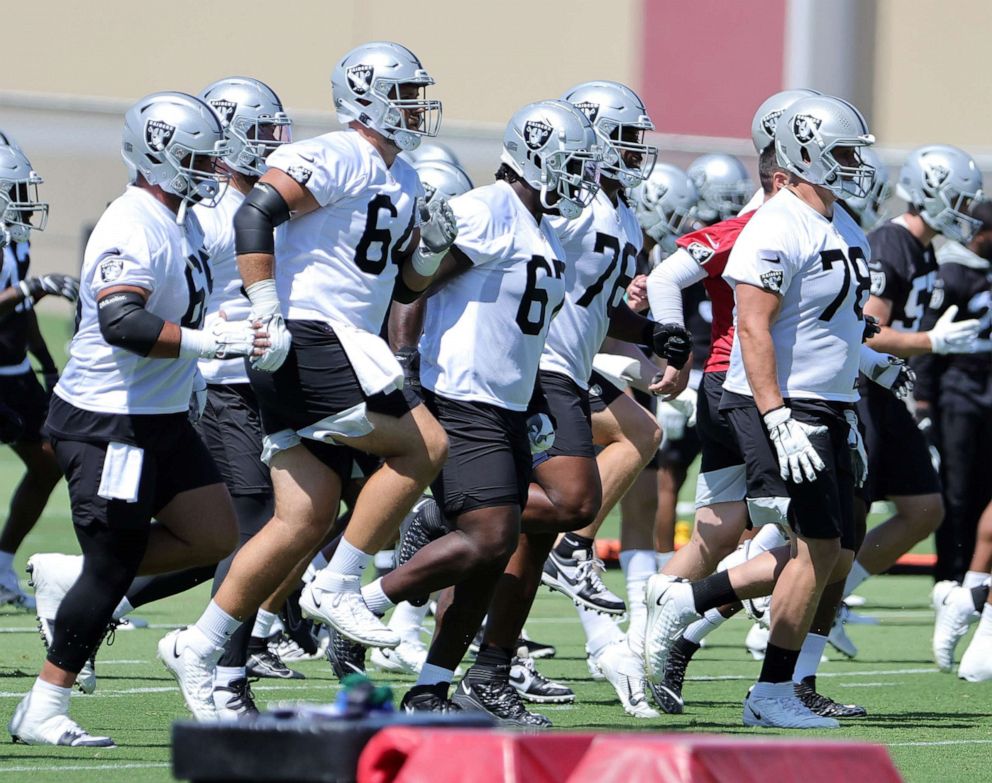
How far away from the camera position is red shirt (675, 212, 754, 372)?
776 centimetres

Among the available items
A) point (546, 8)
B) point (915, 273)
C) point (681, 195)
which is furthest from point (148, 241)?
point (546, 8)

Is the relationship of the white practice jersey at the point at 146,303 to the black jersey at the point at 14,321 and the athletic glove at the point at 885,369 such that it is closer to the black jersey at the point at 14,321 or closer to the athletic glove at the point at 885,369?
the athletic glove at the point at 885,369

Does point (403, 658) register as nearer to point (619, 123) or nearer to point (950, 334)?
point (619, 123)

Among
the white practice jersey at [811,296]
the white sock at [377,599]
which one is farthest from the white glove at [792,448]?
the white sock at [377,599]

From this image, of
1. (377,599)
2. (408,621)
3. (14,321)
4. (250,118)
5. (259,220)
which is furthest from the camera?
(14,321)

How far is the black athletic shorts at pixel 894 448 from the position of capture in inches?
350

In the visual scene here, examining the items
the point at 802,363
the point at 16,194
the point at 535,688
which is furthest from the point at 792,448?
the point at 16,194

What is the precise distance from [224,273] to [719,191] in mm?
4105

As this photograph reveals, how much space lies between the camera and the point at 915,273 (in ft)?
29.7

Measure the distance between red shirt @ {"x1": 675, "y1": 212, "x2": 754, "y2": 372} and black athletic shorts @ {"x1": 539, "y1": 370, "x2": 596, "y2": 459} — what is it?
751mm

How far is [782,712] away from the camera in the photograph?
691 cm

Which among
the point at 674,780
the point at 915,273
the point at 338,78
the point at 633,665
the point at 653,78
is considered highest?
the point at 338,78

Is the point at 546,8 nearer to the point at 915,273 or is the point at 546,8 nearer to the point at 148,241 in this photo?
the point at 915,273

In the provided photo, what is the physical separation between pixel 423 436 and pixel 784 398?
139 centimetres
